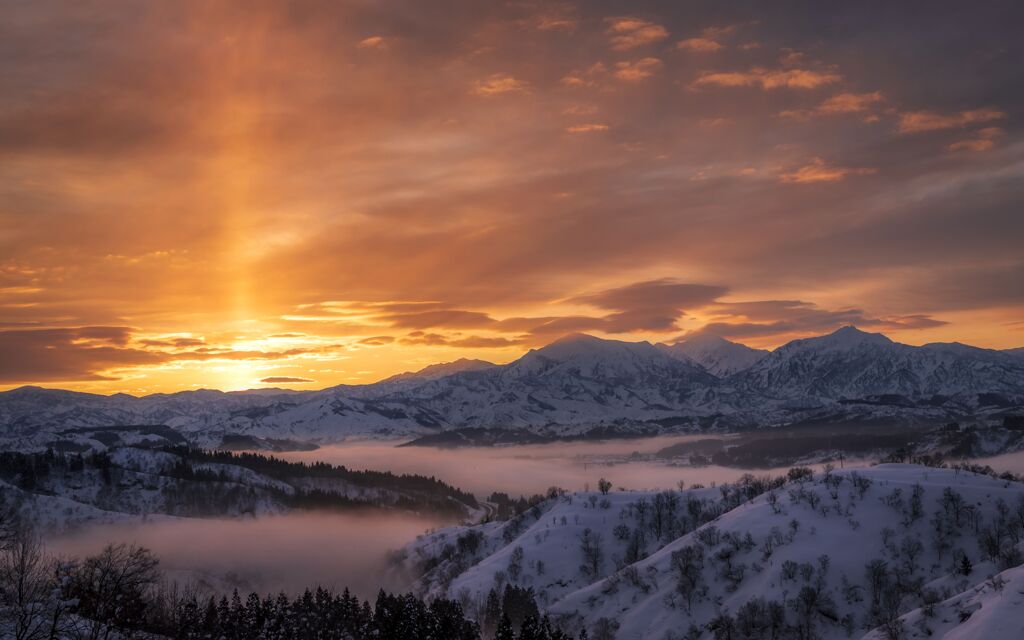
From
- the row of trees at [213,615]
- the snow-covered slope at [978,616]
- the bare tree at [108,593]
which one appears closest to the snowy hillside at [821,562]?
the row of trees at [213,615]

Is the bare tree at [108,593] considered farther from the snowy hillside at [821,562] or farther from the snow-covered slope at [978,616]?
the snowy hillside at [821,562]

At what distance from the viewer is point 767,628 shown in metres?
129

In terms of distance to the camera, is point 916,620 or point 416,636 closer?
point 916,620

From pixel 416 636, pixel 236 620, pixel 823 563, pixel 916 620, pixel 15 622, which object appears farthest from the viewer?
pixel 823 563

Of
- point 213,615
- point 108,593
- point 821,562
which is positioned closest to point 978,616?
point 821,562

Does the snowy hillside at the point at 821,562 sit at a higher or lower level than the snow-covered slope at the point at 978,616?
lower

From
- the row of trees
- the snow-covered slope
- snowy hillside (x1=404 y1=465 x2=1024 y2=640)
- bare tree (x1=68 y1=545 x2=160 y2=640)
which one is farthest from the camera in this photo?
snowy hillside (x1=404 y1=465 x2=1024 y2=640)

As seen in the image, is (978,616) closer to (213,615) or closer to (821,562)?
(821,562)

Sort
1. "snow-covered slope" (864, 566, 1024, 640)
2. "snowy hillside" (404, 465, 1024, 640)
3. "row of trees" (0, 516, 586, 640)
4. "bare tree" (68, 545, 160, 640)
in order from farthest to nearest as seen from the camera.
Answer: "snowy hillside" (404, 465, 1024, 640)
"snow-covered slope" (864, 566, 1024, 640)
"row of trees" (0, 516, 586, 640)
"bare tree" (68, 545, 160, 640)

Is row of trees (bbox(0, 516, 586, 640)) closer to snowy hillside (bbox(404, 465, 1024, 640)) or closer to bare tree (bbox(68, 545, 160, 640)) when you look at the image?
bare tree (bbox(68, 545, 160, 640))

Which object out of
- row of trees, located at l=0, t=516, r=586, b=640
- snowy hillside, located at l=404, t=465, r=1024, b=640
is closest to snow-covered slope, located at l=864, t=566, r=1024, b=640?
snowy hillside, located at l=404, t=465, r=1024, b=640

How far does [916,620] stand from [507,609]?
311 ft

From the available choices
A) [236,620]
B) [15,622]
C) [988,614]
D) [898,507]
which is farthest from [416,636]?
[898,507]

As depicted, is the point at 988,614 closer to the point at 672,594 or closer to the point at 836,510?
the point at 672,594
